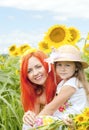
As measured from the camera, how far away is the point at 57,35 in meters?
3.58

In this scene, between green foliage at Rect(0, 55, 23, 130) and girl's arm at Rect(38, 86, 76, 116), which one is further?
green foliage at Rect(0, 55, 23, 130)

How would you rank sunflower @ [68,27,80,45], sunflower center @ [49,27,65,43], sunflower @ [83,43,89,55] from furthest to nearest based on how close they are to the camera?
sunflower @ [83,43,89,55], sunflower @ [68,27,80,45], sunflower center @ [49,27,65,43]

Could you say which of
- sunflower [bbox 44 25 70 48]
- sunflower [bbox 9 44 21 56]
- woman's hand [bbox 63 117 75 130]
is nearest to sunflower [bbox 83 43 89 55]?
sunflower [bbox 44 25 70 48]

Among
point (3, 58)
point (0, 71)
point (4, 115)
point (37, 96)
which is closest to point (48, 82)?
point (37, 96)

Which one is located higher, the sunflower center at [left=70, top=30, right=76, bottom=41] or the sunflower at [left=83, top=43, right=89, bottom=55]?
the sunflower center at [left=70, top=30, right=76, bottom=41]

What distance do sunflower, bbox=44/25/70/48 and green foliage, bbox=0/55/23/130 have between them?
0.34 meters

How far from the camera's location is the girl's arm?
2930 mm

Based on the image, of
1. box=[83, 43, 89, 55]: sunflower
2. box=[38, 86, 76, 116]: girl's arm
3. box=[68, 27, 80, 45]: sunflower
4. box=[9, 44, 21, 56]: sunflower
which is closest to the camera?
box=[38, 86, 76, 116]: girl's arm

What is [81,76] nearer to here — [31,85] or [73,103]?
[73,103]

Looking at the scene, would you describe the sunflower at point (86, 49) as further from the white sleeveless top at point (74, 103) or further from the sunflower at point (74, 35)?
the white sleeveless top at point (74, 103)

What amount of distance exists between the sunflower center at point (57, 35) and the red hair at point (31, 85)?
0.43 m

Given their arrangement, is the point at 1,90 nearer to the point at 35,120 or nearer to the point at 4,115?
Result: the point at 4,115

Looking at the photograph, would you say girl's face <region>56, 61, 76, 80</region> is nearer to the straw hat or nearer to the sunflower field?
the straw hat

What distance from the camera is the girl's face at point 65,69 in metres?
2.98
